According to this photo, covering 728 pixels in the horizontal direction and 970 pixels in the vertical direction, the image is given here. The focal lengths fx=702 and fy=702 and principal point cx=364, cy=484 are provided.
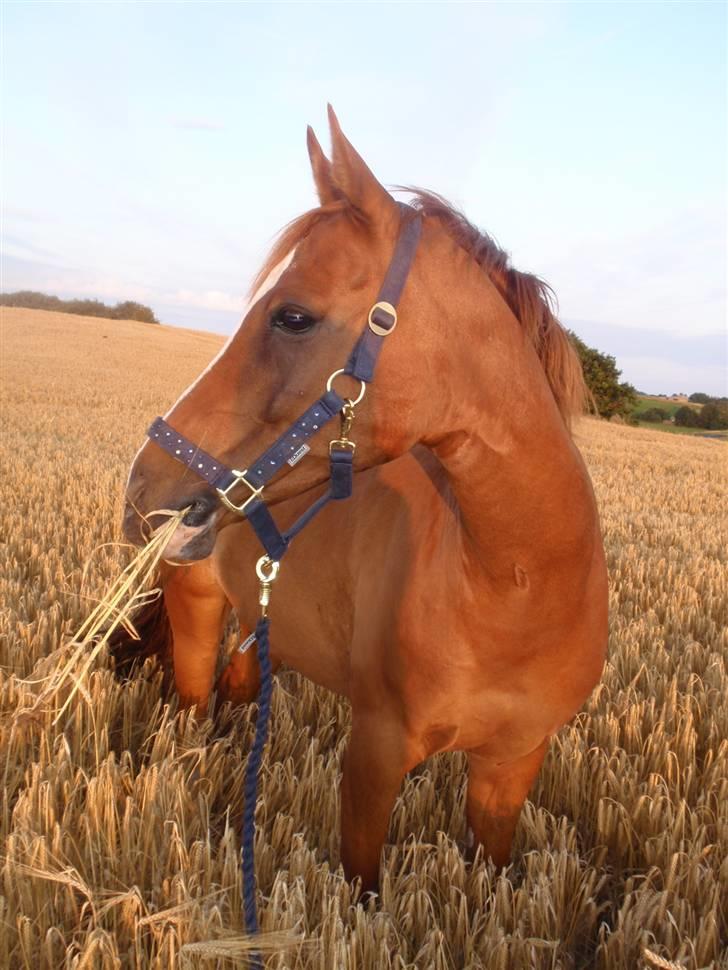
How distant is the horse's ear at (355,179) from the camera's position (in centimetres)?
178

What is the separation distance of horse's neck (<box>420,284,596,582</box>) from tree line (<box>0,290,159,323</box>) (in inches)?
3017

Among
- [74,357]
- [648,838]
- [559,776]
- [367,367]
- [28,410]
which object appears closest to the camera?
[367,367]

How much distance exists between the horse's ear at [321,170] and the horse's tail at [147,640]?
2.55 m

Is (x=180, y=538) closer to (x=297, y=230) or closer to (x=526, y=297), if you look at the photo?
(x=297, y=230)

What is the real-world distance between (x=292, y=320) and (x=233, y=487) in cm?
47

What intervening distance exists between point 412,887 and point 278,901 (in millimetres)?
529

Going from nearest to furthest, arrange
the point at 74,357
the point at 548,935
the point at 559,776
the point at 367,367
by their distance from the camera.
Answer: the point at 367,367 < the point at 548,935 < the point at 559,776 < the point at 74,357

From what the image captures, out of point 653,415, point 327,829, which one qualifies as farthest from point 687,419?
point 327,829

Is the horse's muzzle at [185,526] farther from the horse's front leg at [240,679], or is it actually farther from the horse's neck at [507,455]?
the horse's front leg at [240,679]

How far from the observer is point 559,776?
2979 millimetres

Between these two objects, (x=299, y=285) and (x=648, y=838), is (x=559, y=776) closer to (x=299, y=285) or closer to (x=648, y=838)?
(x=648, y=838)

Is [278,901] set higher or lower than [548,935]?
higher

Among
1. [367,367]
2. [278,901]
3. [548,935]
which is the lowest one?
[548,935]

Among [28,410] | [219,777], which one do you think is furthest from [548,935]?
[28,410]
